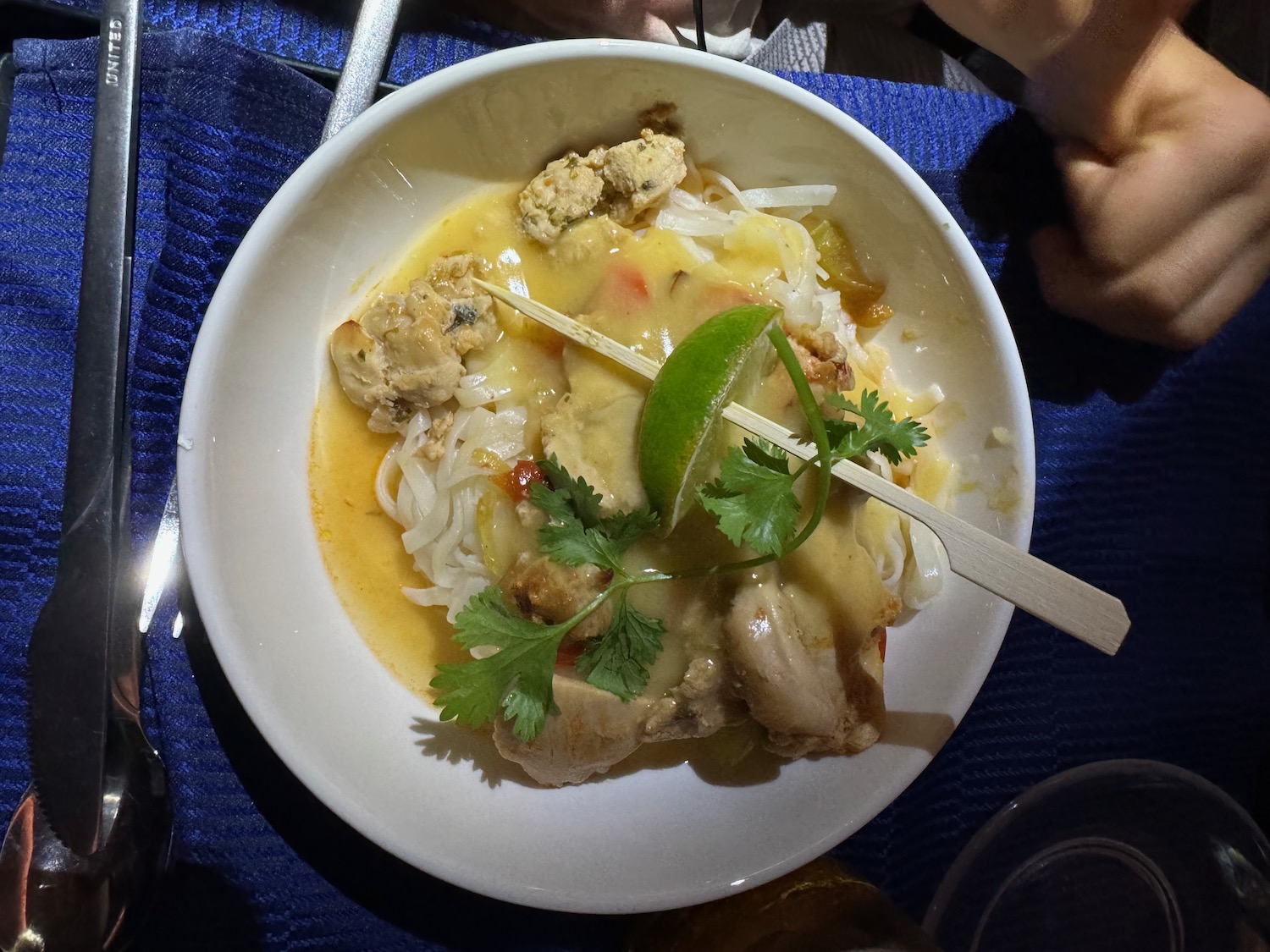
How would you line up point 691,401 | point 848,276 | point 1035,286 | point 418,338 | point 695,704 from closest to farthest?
point 691,401 → point 695,704 → point 418,338 → point 848,276 → point 1035,286

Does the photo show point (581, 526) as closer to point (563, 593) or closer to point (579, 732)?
point (563, 593)

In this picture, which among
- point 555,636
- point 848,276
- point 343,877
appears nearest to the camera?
point 555,636

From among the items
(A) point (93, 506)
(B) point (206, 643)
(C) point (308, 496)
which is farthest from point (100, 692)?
(C) point (308, 496)

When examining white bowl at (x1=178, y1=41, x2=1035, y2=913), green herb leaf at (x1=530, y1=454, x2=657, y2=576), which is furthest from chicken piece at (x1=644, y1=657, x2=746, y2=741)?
green herb leaf at (x1=530, y1=454, x2=657, y2=576)

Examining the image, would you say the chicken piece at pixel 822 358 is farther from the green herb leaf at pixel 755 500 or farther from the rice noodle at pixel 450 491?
the rice noodle at pixel 450 491

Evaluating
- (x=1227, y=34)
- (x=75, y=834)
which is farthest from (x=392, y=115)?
(x=1227, y=34)

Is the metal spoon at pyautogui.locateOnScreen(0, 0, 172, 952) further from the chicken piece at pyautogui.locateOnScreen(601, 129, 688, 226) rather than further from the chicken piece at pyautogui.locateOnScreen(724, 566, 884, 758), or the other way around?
the chicken piece at pyautogui.locateOnScreen(724, 566, 884, 758)

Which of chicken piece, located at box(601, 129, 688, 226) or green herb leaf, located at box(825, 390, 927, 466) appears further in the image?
chicken piece, located at box(601, 129, 688, 226)
